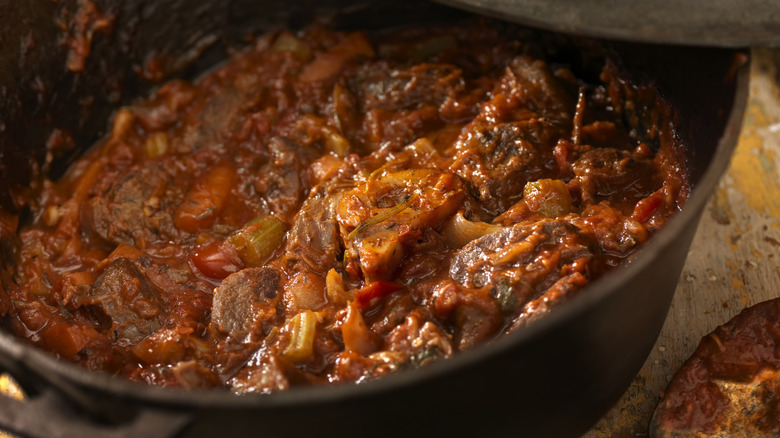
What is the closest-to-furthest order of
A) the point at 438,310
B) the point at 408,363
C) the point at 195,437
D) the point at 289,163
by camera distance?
the point at 195,437
the point at 408,363
the point at 438,310
the point at 289,163

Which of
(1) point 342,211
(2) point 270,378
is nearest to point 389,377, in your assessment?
(2) point 270,378

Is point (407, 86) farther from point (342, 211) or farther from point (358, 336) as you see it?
point (358, 336)

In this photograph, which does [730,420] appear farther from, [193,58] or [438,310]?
[193,58]

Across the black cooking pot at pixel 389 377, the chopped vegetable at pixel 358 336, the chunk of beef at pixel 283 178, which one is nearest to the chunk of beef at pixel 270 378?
the chopped vegetable at pixel 358 336

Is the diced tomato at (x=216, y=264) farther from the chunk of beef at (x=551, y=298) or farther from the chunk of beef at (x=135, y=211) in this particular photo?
the chunk of beef at (x=551, y=298)

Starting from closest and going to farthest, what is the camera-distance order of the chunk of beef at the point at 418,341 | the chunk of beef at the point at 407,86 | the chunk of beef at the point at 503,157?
the chunk of beef at the point at 418,341 < the chunk of beef at the point at 503,157 < the chunk of beef at the point at 407,86

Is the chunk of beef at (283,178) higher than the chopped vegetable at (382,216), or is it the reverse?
the chopped vegetable at (382,216)

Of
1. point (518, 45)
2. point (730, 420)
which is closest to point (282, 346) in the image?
point (730, 420)

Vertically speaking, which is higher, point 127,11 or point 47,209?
point 127,11
